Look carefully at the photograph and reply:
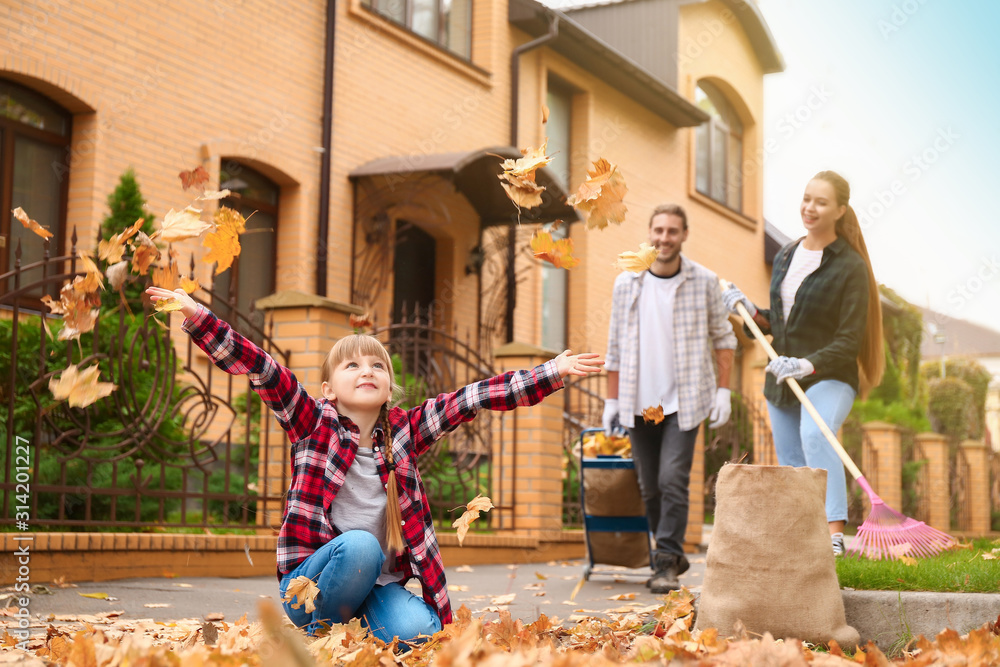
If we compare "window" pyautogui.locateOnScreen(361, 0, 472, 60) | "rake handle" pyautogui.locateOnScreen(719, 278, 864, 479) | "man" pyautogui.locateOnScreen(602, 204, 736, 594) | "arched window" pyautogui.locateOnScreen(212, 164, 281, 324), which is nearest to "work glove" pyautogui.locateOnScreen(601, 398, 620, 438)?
"man" pyautogui.locateOnScreen(602, 204, 736, 594)

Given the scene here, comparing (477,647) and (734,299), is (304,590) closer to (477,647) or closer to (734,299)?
(477,647)

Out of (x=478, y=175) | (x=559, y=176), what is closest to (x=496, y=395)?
(x=478, y=175)

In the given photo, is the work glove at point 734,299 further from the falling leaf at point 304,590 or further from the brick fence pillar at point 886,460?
the brick fence pillar at point 886,460

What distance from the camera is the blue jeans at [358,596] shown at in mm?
3213

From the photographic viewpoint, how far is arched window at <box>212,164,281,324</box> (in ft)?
33.9

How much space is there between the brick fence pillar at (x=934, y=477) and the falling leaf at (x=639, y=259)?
1419 cm

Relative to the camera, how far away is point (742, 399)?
1345cm

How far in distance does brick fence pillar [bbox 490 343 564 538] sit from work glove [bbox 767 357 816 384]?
3.48 m

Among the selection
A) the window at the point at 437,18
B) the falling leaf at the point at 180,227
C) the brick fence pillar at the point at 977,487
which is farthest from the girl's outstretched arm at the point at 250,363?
the brick fence pillar at the point at 977,487

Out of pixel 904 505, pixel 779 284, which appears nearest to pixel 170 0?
pixel 779 284

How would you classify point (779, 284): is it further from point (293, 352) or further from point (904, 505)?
point (904, 505)

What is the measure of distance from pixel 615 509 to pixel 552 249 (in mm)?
2817

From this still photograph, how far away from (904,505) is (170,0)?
13082 millimetres

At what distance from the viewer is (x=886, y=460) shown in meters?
15.0
